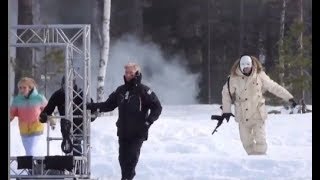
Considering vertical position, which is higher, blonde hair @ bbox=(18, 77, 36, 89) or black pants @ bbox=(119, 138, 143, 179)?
blonde hair @ bbox=(18, 77, 36, 89)

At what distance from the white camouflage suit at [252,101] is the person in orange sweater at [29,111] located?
2050 millimetres

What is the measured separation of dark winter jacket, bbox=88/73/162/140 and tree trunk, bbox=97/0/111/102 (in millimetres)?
378

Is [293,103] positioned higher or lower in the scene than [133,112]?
higher

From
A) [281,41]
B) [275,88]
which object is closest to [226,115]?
[275,88]

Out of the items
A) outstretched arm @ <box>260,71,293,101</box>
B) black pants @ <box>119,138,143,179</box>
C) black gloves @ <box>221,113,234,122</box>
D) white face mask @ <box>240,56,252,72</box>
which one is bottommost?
black pants @ <box>119,138,143,179</box>

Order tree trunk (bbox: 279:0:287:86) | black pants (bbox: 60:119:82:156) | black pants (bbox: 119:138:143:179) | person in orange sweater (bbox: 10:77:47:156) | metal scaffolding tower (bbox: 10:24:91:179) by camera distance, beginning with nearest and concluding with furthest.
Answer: black pants (bbox: 119:138:143:179), metal scaffolding tower (bbox: 10:24:91:179), black pants (bbox: 60:119:82:156), person in orange sweater (bbox: 10:77:47:156), tree trunk (bbox: 279:0:287:86)

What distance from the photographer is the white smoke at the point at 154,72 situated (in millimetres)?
9297

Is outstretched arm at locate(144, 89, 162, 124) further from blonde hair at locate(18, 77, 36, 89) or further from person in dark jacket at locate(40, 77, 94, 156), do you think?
blonde hair at locate(18, 77, 36, 89)

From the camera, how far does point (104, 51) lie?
9539 millimetres

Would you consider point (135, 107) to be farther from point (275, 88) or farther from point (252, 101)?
point (275, 88)

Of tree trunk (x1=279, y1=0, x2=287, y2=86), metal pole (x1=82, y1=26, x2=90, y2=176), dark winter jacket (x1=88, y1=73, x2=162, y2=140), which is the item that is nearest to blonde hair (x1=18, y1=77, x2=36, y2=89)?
metal pole (x1=82, y1=26, x2=90, y2=176)

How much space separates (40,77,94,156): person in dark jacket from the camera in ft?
29.9

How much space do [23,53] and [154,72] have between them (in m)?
1.62

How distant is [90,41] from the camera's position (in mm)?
9586
